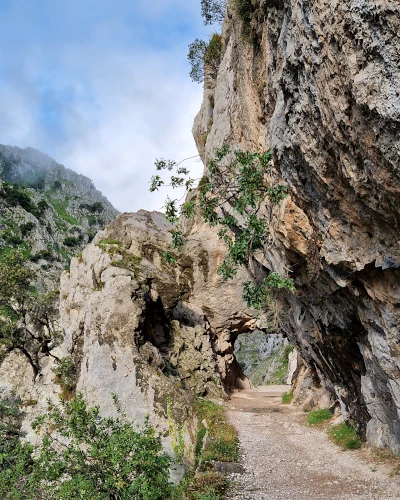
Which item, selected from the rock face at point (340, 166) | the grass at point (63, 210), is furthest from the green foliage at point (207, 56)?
the grass at point (63, 210)

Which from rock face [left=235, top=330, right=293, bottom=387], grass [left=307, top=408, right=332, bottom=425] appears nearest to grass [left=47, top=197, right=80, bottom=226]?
rock face [left=235, top=330, right=293, bottom=387]

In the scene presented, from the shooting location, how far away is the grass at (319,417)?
1780cm

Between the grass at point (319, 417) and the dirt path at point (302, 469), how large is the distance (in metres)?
0.40

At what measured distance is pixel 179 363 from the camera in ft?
81.3

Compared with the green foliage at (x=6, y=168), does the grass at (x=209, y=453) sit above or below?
below

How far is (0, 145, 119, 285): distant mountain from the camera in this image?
83562 millimetres

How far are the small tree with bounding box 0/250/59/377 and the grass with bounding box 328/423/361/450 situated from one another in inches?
765

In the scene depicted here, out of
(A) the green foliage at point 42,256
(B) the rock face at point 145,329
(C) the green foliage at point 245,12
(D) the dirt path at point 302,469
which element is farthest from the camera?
(A) the green foliage at point 42,256

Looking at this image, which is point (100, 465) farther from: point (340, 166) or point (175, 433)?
point (175, 433)

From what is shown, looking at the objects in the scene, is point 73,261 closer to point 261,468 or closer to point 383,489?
point 261,468

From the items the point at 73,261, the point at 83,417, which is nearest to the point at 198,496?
the point at 83,417

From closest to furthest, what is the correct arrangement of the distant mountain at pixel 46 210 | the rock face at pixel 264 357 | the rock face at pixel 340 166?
1. the rock face at pixel 340 166
2. the rock face at pixel 264 357
3. the distant mountain at pixel 46 210

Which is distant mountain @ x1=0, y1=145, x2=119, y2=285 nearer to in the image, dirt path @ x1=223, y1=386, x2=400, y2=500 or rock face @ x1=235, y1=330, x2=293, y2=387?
rock face @ x1=235, y1=330, x2=293, y2=387

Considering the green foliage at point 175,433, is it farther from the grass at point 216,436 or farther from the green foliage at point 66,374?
the green foliage at point 66,374
